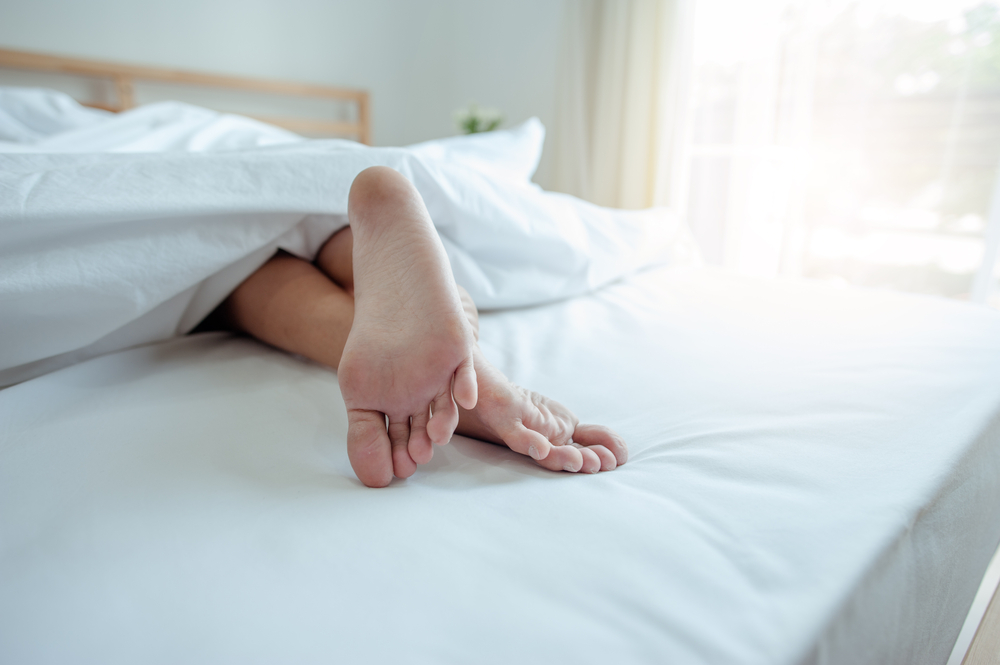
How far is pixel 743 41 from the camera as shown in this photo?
7.09ft

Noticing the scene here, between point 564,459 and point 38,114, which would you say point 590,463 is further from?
point 38,114

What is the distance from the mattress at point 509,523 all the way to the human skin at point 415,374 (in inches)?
0.9

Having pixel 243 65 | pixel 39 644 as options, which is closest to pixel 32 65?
pixel 243 65

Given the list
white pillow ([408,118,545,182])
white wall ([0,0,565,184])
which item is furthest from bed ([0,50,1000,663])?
white wall ([0,0,565,184])

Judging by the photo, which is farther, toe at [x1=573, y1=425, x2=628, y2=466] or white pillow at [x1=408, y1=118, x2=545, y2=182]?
white pillow at [x1=408, y1=118, x2=545, y2=182]

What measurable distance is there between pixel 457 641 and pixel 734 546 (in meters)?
0.18

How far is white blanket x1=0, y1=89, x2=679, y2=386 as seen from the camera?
22.7 inches

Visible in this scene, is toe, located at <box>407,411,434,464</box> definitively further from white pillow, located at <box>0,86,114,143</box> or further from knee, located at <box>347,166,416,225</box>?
white pillow, located at <box>0,86,114,143</box>

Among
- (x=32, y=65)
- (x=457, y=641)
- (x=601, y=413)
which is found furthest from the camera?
(x=32, y=65)

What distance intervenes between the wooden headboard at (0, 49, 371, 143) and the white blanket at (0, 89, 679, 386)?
1.61m

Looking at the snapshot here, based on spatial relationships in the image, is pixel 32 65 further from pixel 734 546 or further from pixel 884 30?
pixel 884 30

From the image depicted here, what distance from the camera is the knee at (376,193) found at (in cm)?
55

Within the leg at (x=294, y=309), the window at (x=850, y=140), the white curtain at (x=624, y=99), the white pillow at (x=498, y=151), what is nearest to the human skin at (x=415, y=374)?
the leg at (x=294, y=309)

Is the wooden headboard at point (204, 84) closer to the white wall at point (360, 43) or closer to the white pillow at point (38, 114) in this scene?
the white wall at point (360, 43)
